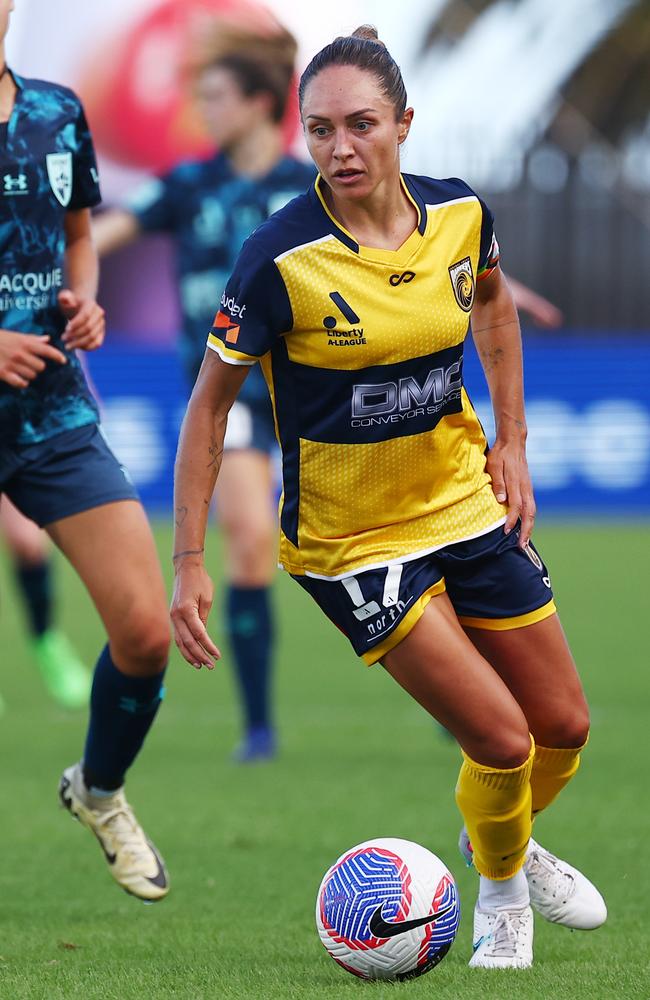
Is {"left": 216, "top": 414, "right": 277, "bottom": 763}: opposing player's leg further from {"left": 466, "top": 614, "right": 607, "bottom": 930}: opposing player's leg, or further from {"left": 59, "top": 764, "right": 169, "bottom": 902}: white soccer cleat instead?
{"left": 466, "top": 614, "right": 607, "bottom": 930}: opposing player's leg

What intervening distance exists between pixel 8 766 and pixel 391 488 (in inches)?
148

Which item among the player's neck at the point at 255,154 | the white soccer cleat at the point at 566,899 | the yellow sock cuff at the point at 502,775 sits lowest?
the white soccer cleat at the point at 566,899

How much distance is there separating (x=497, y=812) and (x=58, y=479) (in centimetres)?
156

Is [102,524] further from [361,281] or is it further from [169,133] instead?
[169,133]

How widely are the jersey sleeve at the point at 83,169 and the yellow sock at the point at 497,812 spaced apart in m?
2.01

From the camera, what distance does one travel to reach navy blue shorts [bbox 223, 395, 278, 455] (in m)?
7.51

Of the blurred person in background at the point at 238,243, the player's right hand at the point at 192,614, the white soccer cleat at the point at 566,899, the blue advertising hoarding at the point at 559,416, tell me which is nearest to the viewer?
the player's right hand at the point at 192,614

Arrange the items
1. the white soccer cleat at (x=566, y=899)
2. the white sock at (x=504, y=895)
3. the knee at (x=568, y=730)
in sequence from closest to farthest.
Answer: the white sock at (x=504, y=895) → the knee at (x=568, y=730) → the white soccer cleat at (x=566, y=899)

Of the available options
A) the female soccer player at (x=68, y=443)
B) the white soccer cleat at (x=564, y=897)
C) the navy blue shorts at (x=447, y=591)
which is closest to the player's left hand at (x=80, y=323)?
the female soccer player at (x=68, y=443)

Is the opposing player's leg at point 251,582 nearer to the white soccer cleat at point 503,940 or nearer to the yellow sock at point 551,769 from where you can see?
the yellow sock at point 551,769

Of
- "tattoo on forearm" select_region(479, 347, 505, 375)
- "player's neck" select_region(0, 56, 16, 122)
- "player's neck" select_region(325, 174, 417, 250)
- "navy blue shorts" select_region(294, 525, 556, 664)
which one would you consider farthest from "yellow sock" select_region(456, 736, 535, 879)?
"player's neck" select_region(0, 56, 16, 122)

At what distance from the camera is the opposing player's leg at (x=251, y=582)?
7461mm

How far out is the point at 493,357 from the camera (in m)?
4.60

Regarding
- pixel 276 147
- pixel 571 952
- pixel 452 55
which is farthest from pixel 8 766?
pixel 452 55
